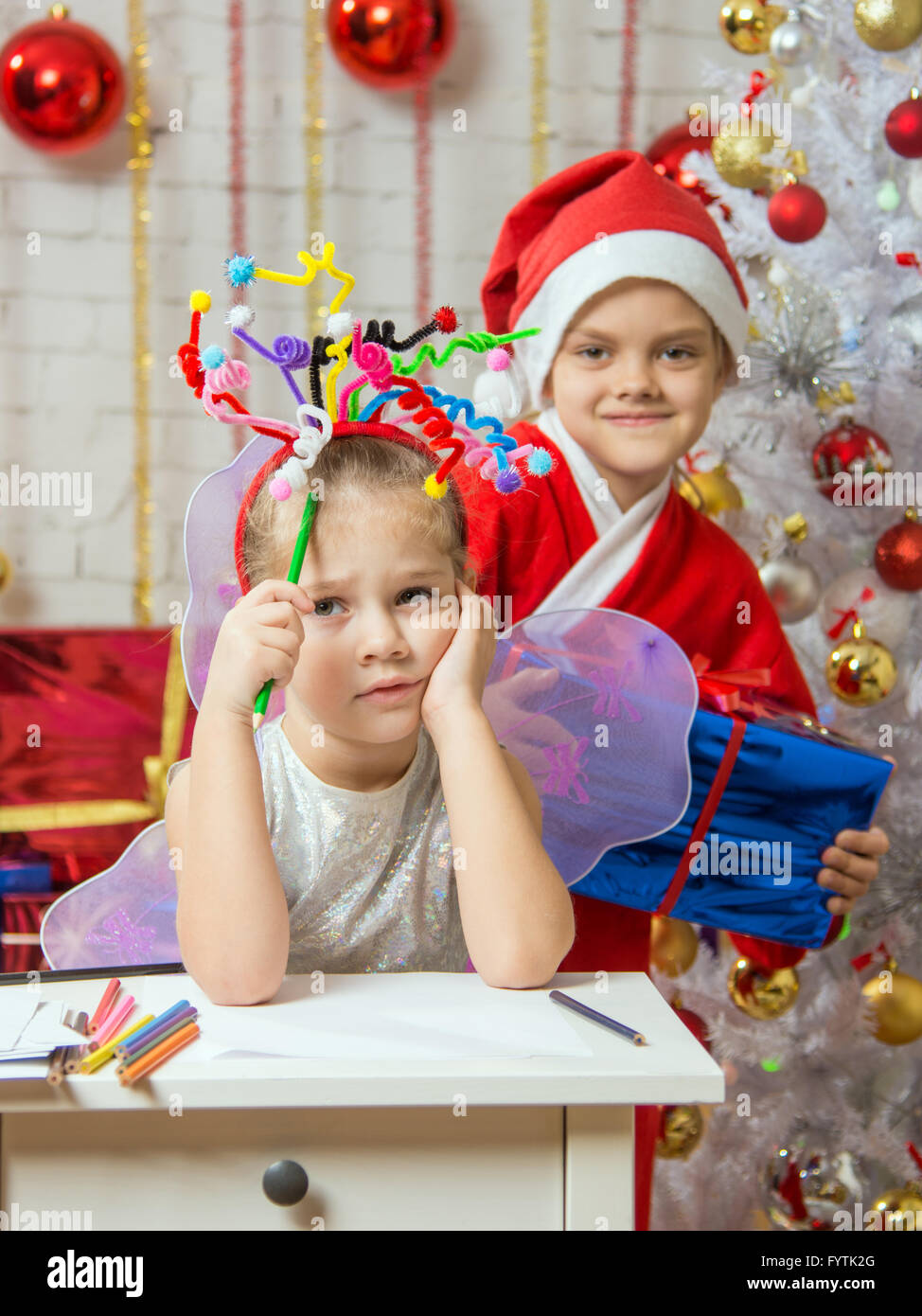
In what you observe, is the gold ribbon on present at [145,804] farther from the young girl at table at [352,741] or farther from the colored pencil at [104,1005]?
the colored pencil at [104,1005]

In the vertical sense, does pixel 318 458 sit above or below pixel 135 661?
above

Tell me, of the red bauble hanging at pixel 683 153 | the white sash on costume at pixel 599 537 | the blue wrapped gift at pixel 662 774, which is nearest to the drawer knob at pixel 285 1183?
the blue wrapped gift at pixel 662 774

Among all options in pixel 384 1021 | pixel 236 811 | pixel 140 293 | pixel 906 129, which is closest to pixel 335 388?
pixel 236 811

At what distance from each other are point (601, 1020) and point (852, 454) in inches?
41.4

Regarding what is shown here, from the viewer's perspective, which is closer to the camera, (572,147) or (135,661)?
(135,661)

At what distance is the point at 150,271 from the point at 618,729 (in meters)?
1.46

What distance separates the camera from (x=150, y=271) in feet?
7.04

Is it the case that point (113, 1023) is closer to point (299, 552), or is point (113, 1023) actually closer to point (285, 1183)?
point (285, 1183)

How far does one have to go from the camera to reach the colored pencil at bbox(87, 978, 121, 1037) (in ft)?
2.19

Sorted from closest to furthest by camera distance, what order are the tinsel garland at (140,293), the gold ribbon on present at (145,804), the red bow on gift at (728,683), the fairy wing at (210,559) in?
the fairy wing at (210,559) → the red bow on gift at (728,683) → the gold ribbon on present at (145,804) → the tinsel garland at (140,293)

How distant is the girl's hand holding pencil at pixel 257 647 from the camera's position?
779mm

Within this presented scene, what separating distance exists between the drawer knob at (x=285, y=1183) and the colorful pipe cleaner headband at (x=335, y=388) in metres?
0.29
